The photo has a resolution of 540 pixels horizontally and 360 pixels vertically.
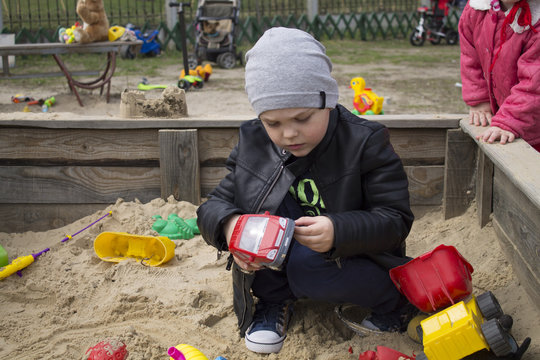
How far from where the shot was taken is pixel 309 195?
203cm

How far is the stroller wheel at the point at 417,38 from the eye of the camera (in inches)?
495

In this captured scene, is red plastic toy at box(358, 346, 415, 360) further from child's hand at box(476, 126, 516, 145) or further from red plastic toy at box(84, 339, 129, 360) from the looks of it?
child's hand at box(476, 126, 516, 145)

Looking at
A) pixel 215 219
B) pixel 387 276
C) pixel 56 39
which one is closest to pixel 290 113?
pixel 215 219

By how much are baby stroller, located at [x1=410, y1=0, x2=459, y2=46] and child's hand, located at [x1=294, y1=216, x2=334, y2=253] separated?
11.5 metres

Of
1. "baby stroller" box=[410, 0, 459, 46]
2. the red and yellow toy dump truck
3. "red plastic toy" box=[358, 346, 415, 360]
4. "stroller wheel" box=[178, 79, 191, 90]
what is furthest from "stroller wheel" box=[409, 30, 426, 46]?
"red plastic toy" box=[358, 346, 415, 360]

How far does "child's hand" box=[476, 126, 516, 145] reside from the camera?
2.37 meters

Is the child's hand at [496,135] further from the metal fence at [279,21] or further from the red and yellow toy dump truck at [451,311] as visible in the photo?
the metal fence at [279,21]

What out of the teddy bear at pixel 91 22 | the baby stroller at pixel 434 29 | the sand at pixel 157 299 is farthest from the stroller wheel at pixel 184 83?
the baby stroller at pixel 434 29

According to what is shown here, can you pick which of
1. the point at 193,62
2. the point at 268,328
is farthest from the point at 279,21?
the point at 268,328

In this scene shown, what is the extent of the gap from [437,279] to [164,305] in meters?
0.96

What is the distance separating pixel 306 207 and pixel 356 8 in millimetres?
13595

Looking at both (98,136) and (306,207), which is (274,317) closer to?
(306,207)

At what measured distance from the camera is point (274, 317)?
6.93ft

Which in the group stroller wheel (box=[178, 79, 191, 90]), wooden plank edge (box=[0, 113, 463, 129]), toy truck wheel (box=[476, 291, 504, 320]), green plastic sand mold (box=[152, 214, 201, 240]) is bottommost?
stroller wheel (box=[178, 79, 191, 90])
